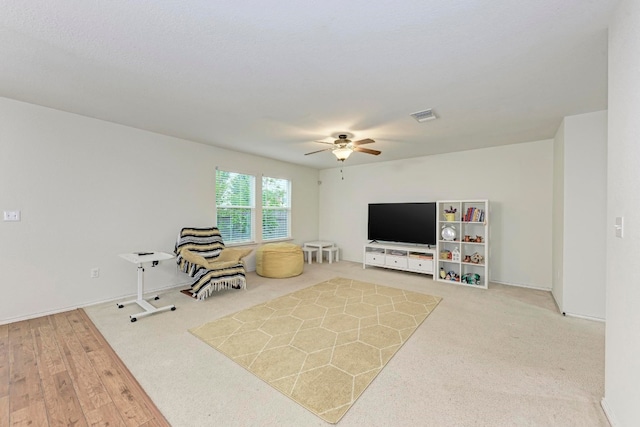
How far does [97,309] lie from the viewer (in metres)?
3.21

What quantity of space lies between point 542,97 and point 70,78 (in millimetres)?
4574

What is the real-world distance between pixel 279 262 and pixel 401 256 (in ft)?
7.91

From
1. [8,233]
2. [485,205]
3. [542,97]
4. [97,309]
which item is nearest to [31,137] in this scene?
[8,233]

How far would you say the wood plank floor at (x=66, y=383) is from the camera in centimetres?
156

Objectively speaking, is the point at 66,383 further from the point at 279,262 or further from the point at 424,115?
the point at 424,115

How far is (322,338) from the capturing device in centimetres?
254

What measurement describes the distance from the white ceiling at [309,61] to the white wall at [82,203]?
36cm

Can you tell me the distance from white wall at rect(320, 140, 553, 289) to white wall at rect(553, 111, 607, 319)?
118 cm

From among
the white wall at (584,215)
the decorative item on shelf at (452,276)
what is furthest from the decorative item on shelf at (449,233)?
the white wall at (584,215)

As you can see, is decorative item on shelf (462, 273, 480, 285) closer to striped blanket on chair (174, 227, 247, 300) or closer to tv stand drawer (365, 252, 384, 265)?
tv stand drawer (365, 252, 384, 265)

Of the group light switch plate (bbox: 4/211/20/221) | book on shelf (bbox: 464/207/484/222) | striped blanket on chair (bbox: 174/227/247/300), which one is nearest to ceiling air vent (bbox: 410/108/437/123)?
book on shelf (bbox: 464/207/484/222)

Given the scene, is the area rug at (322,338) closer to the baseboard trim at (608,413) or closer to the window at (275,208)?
the baseboard trim at (608,413)

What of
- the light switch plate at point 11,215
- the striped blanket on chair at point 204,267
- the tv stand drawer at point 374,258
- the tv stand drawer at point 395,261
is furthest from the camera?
the tv stand drawer at point 374,258

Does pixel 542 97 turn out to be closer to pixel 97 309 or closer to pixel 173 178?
pixel 173 178
